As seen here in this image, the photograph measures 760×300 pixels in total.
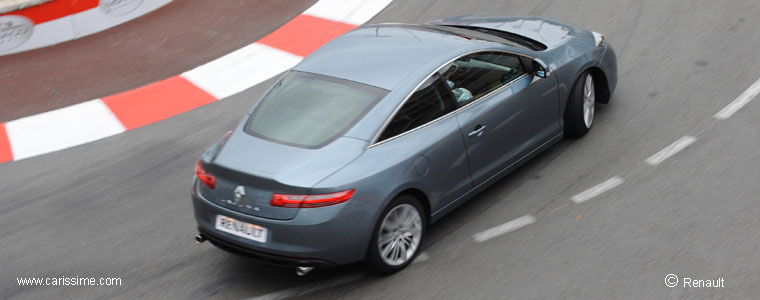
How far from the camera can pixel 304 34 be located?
11.3 meters

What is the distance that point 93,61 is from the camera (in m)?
11.1

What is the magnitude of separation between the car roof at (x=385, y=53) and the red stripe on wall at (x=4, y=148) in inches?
156

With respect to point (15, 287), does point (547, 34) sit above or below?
above

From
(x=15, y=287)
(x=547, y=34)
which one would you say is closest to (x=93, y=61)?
(x=15, y=287)

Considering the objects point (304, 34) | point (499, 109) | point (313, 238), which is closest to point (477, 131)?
point (499, 109)

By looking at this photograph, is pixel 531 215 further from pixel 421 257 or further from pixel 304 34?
pixel 304 34

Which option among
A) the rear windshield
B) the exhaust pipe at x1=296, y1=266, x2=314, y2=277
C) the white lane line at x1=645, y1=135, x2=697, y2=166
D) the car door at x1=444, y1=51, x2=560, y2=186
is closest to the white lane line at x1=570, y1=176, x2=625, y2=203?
the white lane line at x1=645, y1=135, x2=697, y2=166

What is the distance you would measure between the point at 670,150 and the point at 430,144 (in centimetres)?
265

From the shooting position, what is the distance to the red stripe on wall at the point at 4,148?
8672 millimetres

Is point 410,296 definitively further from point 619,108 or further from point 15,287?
point 619,108

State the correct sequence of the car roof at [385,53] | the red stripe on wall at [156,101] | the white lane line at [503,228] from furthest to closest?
the red stripe on wall at [156,101], the white lane line at [503,228], the car roof at [385,53]

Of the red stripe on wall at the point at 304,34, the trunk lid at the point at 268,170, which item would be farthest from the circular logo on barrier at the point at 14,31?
the trunk lid at the point at 268,170

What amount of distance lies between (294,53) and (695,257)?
20.8ft

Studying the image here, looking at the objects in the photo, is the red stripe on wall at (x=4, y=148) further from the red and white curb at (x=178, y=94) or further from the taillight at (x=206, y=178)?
the taillight at (x=206, y=178)
